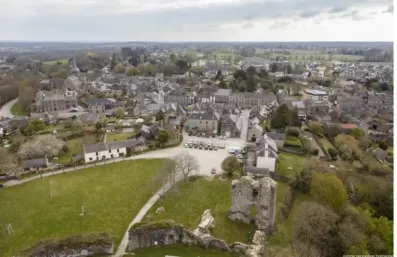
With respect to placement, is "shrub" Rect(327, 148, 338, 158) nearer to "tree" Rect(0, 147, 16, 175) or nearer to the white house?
the white house

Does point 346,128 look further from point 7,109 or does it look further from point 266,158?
point 7,109

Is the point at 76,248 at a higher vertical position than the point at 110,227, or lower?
higher

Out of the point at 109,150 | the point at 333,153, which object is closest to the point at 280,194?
the point at 333,153

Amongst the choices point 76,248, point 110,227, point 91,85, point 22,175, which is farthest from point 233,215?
point 91,85

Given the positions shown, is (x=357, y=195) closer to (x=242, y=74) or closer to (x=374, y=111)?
(x=374, y=111)

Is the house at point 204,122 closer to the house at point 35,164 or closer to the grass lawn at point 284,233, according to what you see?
the house at point 35,164

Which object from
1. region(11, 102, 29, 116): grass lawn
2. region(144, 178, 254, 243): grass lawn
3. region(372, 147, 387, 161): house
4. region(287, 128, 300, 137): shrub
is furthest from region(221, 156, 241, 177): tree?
region(11, 102, 29, 116): grass lawn
